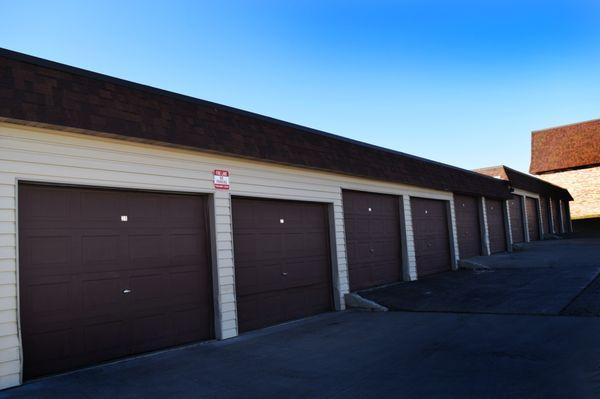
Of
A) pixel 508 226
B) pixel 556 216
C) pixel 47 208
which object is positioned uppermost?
pixel 47 208

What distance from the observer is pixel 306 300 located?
10.4 metres

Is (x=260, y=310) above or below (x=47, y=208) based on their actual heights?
below

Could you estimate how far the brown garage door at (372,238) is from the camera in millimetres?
12070

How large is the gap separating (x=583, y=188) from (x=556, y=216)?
35.6 ft

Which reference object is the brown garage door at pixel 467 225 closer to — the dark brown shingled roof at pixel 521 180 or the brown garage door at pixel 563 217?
the dark brown shingled roof at pixel 521 180

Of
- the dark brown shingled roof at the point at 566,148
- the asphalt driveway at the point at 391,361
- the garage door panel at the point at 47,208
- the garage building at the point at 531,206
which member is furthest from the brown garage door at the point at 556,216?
the garage door panel at the point at 47,208

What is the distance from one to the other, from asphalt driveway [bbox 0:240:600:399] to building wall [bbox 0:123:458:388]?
0.87 meters

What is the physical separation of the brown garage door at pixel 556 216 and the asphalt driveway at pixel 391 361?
85.7 ft

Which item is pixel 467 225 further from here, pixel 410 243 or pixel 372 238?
pixel 372 238

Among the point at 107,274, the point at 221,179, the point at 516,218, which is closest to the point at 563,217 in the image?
the point at 516,218

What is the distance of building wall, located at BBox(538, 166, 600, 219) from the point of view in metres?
41.6

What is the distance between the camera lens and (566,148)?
143ft

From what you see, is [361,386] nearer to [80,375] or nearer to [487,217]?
[80,375]

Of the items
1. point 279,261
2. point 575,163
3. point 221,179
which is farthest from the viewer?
point 575,163
